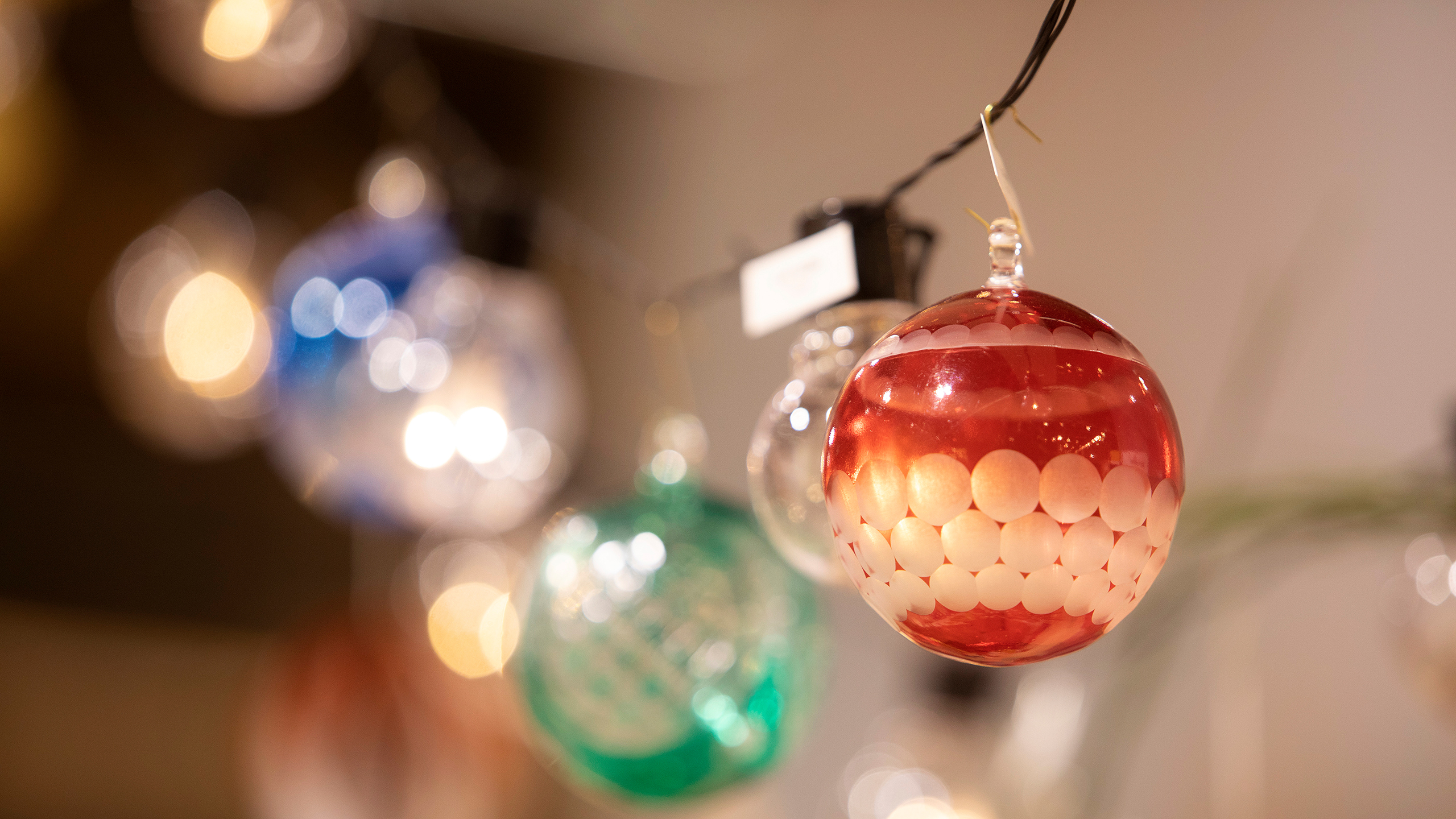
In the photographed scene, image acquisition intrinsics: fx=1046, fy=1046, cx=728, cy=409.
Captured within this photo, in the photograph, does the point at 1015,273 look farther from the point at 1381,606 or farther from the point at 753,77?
the point at 753,77

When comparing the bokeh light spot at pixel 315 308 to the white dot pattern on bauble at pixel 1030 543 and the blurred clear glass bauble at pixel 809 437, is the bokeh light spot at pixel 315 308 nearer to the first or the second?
the blurred clear glass bauble at pixel 809 437

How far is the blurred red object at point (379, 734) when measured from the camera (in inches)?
43.7

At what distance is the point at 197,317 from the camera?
1188 mm

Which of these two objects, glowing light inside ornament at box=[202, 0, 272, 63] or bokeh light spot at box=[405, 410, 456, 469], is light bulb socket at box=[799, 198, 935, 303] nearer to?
bokeh light spot at box=[405, 410, 456, 469]

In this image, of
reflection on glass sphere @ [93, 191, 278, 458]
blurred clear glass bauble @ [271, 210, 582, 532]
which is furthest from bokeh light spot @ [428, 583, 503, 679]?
blurred clear glass bauble @ [271, 210, 582, 532]

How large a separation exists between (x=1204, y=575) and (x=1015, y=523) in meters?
0.62

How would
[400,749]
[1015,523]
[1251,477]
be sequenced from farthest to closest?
[400,749]
[1251,477]
[1015,523]

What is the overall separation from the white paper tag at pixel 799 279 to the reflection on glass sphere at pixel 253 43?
2.53 ft

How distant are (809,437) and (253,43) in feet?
2.83

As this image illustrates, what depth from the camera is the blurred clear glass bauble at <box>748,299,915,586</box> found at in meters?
0.47

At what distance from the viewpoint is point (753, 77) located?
162 cm

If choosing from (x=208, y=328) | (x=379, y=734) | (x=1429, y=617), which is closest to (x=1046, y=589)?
(x=1429, y=617)

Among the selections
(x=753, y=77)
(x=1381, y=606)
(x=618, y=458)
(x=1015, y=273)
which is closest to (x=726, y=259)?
(x=753, y=77)

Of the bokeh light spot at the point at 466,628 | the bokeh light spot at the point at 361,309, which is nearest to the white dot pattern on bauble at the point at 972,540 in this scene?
the bokeh light spot at the point at 361,309
